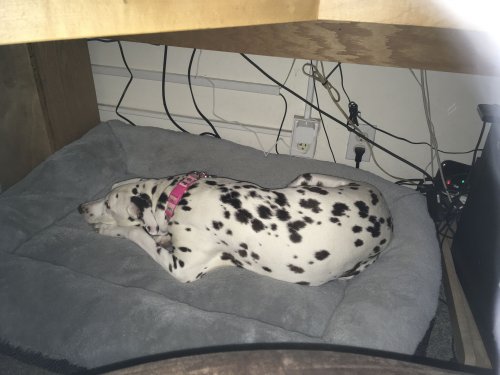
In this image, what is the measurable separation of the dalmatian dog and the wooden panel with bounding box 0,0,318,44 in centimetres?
99

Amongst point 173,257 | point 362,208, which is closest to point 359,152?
point 362,208

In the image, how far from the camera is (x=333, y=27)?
6.15ft

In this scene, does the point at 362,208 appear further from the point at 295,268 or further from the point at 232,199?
the point at 232,199

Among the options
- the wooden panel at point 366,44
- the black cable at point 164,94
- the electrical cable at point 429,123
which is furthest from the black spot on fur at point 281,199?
the black cable at point 164,94

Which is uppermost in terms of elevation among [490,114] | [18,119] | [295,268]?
[490,114]

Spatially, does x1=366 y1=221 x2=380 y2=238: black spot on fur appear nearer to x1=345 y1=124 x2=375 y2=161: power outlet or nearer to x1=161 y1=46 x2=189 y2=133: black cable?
x1=345 y1=124 x2=375 y2=161: power outlet

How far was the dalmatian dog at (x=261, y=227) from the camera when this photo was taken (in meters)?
1.66

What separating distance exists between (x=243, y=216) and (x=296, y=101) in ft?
4.07

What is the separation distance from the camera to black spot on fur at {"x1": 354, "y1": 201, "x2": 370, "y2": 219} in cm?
172

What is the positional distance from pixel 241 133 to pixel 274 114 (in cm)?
30

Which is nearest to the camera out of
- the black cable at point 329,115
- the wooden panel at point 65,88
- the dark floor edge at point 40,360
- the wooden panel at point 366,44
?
the dark floor edge at point 40,360

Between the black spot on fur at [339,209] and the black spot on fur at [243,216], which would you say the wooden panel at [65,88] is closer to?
the black spot on fur at [243,216]

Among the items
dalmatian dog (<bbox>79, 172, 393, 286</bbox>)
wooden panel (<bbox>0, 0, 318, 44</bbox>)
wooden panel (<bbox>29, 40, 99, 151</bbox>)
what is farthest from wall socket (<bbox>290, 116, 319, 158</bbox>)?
wooden panel (<bbox>0, 0, 318, 44</bbox>)

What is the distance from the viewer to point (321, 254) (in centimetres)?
164
